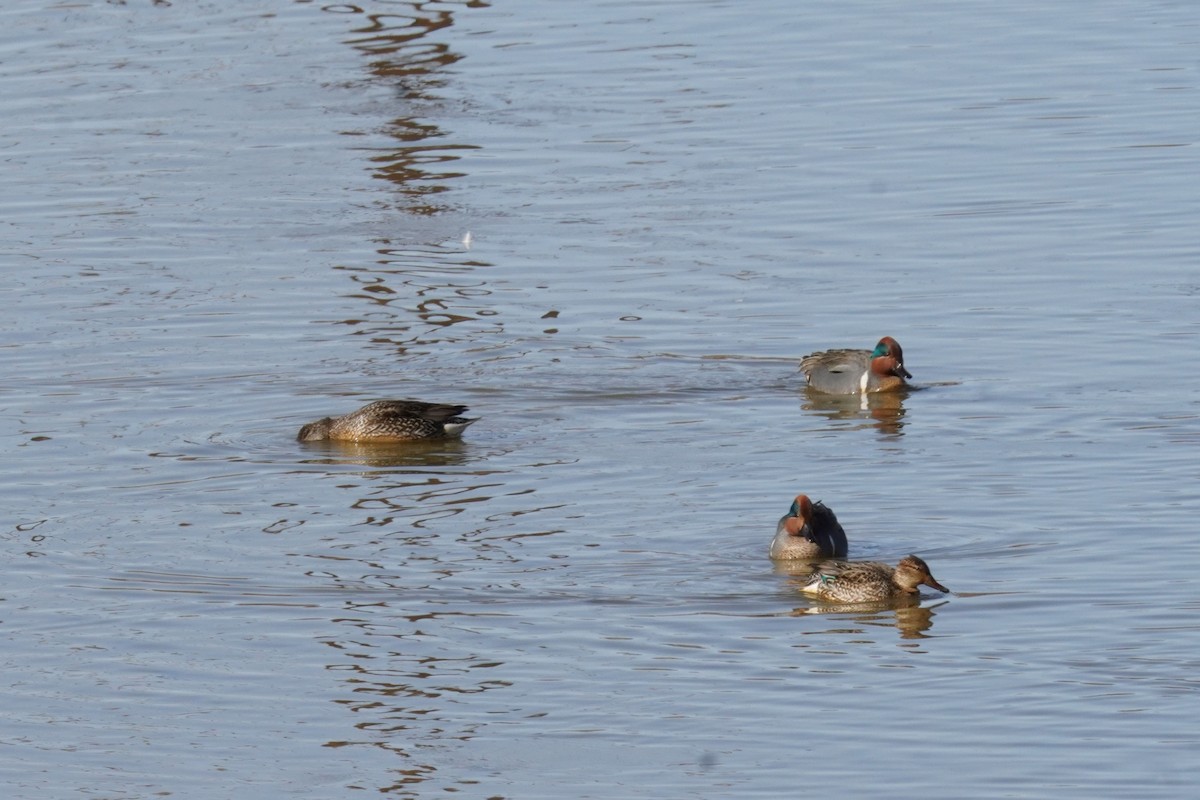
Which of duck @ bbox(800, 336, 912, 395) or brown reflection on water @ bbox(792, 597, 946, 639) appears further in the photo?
duck @ bbox(800, 336, 912, 395)

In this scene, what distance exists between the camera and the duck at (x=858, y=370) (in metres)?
16.0

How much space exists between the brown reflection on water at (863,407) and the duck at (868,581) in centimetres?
377

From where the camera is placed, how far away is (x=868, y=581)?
11984mm

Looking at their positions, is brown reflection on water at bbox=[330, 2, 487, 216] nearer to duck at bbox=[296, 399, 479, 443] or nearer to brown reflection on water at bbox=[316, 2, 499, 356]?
brown reflection on water at bbox=[316, 2, 499, 356]

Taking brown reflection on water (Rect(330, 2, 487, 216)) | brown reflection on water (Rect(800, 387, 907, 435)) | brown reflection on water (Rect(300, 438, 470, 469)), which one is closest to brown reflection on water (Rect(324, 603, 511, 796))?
brown reflection on water (Rect(300, 438, 470, 469))

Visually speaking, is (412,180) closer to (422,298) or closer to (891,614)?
(422,298)

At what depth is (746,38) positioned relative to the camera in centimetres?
2850

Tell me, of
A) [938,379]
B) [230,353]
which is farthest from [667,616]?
[230,353]

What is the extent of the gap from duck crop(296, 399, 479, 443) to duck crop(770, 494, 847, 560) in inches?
134

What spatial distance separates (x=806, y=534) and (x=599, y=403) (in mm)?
3872

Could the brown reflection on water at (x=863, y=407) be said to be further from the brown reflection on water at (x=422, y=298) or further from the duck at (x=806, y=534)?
the duck at (x=806, y=534)

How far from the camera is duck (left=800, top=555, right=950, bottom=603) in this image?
38.7 ft

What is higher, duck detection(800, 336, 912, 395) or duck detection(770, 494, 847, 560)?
duck detection(800, 336, 912, 395)

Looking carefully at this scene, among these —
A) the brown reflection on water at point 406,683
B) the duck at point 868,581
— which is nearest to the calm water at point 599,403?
the brown reflection on water at point 406,683
